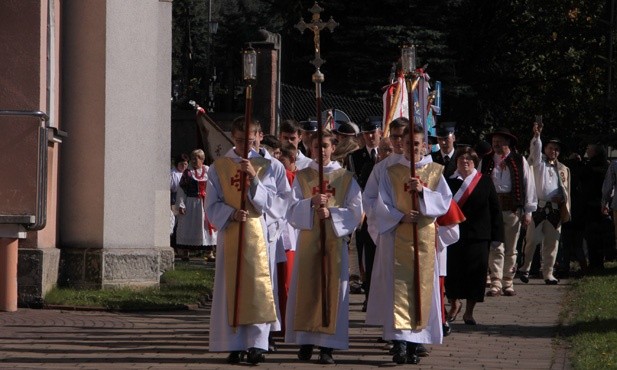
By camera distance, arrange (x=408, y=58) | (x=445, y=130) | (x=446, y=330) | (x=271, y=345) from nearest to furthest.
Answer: (x=408, y=58)
(x=271, y=345)
(x=446, y=330)
(x=445, y=130)

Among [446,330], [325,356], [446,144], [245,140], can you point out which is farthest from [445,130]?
[325,356]

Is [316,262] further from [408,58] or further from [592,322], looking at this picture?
[592,322]

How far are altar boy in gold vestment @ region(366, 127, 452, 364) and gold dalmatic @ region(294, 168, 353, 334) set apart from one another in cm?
34

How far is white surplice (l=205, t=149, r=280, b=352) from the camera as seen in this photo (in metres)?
11.4

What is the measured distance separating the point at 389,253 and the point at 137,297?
15.5ft

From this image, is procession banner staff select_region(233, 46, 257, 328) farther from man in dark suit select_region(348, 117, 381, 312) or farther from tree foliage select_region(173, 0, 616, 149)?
tree foliage select_region(173, 0, 616, 149)

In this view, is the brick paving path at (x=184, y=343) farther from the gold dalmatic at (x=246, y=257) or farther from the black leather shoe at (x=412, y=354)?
the gold dalmatic at (x=246, y=257)

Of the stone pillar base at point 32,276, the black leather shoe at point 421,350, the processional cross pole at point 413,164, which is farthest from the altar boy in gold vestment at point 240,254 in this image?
the stone pillar base at point 32,276

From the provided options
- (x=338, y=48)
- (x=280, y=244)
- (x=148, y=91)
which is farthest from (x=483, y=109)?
(x=280, y=244)

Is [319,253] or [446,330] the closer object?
[319,253]

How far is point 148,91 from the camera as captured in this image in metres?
17.1

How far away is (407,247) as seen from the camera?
1196 cm

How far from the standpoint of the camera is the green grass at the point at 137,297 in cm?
1541

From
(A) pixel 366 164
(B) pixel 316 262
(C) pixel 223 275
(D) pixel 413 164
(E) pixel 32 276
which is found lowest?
(E) pixel 32 276
